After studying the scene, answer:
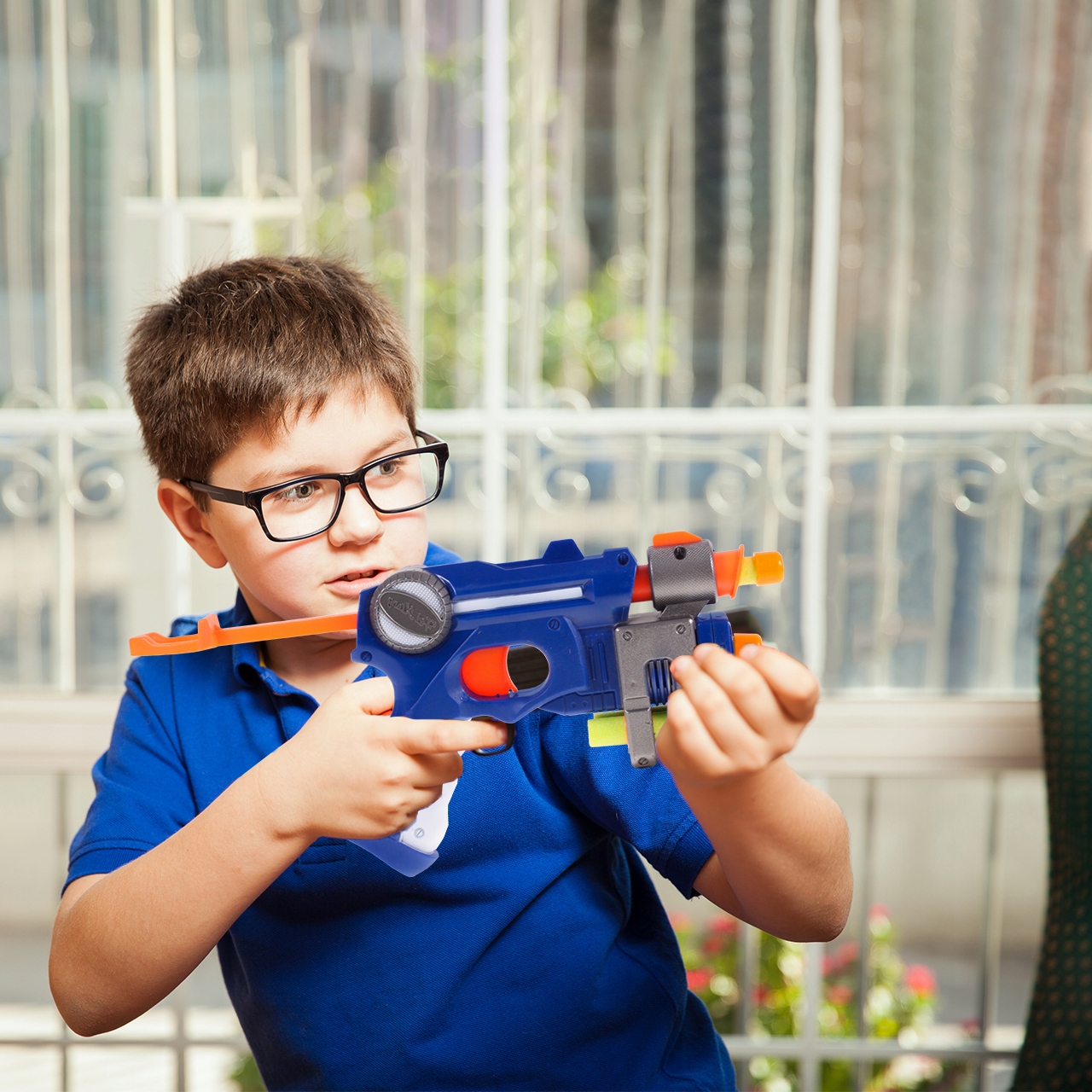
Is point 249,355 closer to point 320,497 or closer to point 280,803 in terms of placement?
point 320,497

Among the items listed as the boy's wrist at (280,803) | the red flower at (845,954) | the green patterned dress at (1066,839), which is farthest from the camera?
the red flower at (845,954)

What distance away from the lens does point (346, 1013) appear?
0.76 meters

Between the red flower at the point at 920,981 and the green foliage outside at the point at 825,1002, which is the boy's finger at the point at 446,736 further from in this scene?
the red flower at the point at 920,981

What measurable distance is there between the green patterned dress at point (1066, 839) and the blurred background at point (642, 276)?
466 mm

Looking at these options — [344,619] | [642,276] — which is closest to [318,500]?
[344,619]

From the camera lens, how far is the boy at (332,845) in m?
0.67

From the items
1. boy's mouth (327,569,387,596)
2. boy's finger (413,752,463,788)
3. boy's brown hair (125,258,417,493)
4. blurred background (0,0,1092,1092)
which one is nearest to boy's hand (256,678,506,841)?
boy's finger (413,752,463,788)

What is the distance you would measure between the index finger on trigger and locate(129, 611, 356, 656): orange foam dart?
10.4 inches

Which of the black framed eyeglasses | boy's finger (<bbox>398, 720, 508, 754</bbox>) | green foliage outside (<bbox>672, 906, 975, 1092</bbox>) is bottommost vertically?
green foliage outside (<bbox>672, 906, 975, 1092</bbox>)

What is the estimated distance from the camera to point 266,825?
640 millimetres

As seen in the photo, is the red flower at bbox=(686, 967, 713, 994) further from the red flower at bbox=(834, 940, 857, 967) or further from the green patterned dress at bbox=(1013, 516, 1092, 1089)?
the green patterned dress at bbox=(1013, 516, 1092, 1089)

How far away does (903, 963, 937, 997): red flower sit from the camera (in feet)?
5.77

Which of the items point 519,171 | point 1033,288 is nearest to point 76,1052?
point 519,171

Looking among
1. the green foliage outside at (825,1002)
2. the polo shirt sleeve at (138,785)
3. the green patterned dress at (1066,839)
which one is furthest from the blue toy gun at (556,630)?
the green foliage outside at (825,1002)
